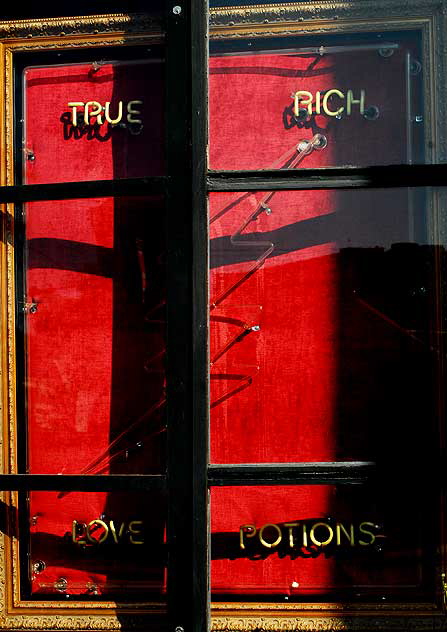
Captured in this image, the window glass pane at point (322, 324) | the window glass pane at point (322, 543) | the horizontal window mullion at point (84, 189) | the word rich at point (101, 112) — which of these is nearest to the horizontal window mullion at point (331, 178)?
the window glass pane at point (322, 324)

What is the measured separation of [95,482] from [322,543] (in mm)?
941

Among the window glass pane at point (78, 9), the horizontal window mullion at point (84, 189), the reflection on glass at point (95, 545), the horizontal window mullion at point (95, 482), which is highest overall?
the window glass pane at point (78, 9)

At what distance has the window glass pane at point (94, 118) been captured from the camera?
2.67 metres

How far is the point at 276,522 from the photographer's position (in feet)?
8.54

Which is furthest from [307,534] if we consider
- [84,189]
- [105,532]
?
[84,189]

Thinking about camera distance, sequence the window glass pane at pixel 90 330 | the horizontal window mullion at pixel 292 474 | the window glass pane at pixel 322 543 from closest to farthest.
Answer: the horizontal window mullion at pixel 292 474
the window glass pane at pixel 322 543
the window glass pane at pixel 90 330


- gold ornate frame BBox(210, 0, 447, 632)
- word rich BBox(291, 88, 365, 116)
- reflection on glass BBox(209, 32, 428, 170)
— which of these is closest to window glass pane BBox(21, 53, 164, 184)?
reflection on glass BBox(209, 32, 428, 170)

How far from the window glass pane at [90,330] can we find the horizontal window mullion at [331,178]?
1.29 feet

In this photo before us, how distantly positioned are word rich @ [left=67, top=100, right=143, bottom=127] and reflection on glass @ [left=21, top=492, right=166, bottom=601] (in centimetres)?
156

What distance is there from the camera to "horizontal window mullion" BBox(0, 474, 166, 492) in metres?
2.44

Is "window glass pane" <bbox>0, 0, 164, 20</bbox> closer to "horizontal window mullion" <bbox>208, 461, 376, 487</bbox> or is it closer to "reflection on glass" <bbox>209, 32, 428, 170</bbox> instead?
"reflection on glass" <bbox>209, 32, 428, 170</bbox>

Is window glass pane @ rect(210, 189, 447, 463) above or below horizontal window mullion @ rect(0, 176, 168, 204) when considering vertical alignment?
below

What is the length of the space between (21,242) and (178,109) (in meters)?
0.87

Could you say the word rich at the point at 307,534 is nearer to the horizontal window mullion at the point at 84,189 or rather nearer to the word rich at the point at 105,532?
the word rich at the point at 105,532
